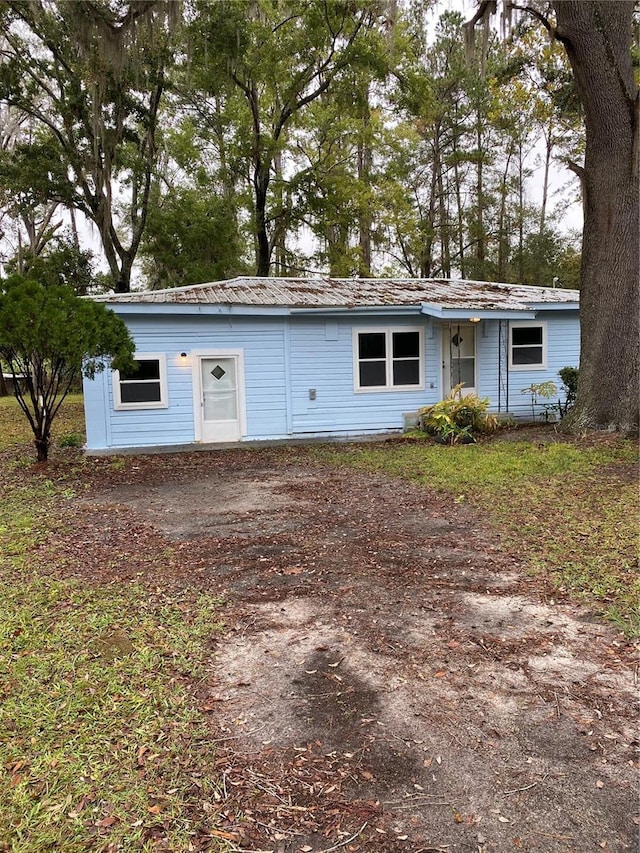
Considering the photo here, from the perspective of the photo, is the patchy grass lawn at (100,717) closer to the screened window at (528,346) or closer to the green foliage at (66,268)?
the screened window at (528,346)

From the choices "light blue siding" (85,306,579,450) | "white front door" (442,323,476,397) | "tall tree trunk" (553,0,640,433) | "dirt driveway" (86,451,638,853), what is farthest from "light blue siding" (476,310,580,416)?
"dirt driveway" (86,451,638,853)

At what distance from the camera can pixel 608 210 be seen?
9508mm

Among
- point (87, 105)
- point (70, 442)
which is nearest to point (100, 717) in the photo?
point (70, 442)

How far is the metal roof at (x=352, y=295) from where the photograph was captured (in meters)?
11.1

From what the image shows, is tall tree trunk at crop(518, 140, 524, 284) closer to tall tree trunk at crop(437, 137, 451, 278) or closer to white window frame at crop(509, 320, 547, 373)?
tall tree trunk at crop(437, 137, 451, 278)

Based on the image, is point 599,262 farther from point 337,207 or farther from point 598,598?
point 337,207

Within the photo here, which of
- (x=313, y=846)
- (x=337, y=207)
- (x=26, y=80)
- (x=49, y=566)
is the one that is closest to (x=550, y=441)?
(x=49, y=566)

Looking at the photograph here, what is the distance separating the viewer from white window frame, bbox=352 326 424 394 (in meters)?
12.1

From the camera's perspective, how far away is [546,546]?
190 inches

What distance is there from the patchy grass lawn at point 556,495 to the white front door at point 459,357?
8.21 ft

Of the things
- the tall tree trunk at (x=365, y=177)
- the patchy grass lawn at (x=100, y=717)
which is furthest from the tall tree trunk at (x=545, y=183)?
the patchy grass lawn at (x=100, y=717)

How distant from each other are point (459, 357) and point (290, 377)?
13.0 feet

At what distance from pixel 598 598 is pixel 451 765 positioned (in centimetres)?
204

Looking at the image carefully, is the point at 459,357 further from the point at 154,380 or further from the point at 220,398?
the point at 154,380
